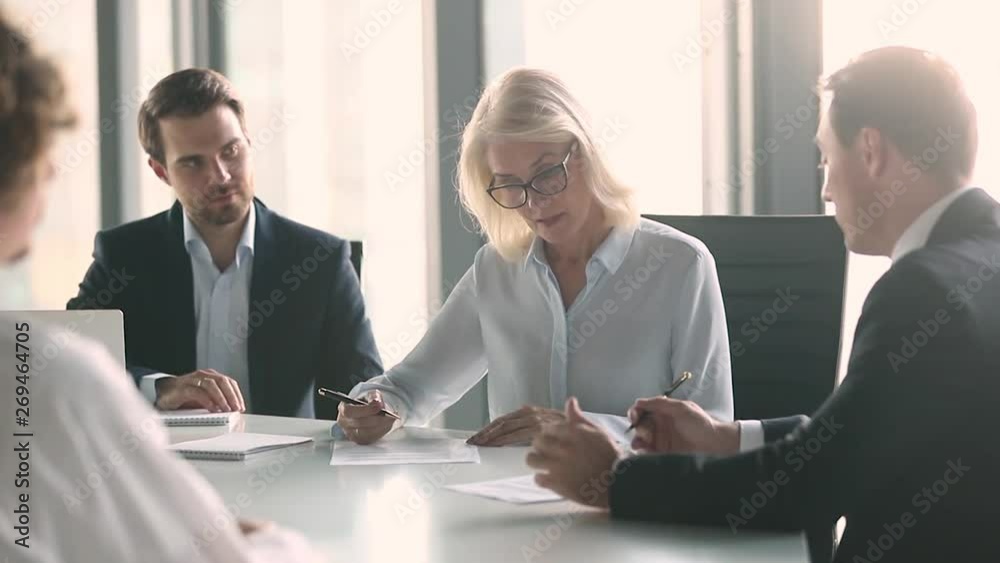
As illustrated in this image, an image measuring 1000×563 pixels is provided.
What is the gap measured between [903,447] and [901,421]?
0.13ft

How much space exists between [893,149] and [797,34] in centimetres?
176

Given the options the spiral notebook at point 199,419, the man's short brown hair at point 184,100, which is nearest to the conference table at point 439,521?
the spiral notebook at point 199,419

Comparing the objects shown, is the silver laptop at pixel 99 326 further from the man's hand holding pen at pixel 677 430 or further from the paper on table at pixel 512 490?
the man's hand holding pen at pixel 677 430

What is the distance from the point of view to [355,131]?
14.9ft

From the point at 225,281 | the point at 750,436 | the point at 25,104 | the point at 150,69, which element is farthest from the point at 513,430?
the point at 150,69

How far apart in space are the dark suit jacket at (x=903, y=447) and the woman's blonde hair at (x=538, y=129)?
3.80ft

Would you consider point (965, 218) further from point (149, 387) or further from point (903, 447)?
point (149, 387)

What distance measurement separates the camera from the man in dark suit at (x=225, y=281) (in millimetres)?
3311

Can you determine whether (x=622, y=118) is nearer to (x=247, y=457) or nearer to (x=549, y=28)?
(x=549, y=28)

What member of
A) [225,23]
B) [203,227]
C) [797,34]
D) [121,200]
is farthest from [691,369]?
[121,200]

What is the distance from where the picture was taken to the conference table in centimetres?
154

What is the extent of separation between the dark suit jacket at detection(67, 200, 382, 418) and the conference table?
3.30ft

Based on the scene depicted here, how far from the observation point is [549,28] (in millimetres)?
4055

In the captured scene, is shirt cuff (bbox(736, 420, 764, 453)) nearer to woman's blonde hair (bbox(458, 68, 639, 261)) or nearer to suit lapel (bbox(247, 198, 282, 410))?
woman's blonde hair (bbox(458, 68, 639, 261))
